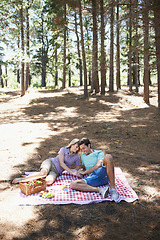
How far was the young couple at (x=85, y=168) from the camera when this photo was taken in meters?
4.12

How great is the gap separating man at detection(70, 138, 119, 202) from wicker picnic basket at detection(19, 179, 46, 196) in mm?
Answer: 556

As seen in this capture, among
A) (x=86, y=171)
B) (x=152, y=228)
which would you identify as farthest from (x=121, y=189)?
(x=152, y=228)

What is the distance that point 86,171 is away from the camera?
450cm

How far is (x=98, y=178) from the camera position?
4.27m

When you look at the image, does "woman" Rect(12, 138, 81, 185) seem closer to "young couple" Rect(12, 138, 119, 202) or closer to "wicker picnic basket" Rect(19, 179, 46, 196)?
"young couple" Rect(12, 138, 119, 202)

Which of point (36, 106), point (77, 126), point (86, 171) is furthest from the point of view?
point (36, 106)

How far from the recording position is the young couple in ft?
13.5

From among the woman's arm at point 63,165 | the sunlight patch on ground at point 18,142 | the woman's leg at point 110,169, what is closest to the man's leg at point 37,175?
the woman's arm at point 63,165

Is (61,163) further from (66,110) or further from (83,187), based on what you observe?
(66,110)

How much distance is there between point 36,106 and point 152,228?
14.7 m

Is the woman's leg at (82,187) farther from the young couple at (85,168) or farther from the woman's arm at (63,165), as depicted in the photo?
the woman's arm at (63,165)

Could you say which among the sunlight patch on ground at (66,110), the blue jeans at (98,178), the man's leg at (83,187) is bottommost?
the man's leg at (83,187)

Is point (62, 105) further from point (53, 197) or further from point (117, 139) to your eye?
point (53, 197)

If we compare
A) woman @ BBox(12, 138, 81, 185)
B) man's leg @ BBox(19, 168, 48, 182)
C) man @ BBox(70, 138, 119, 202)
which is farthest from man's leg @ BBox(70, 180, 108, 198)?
man's leg @ BBox(19, 168, 48, 182)
